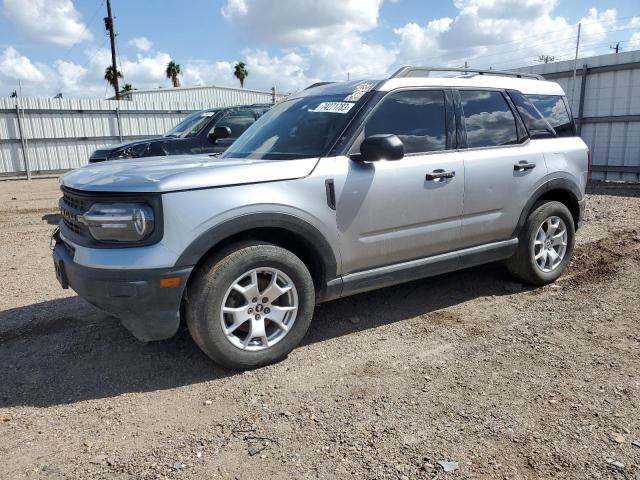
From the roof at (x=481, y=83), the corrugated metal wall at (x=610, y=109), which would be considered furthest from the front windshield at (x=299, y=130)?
the corrugated metal wall at (x=610, y=109)

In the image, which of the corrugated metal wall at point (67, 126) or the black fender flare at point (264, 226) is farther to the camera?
the corrugated metal wall at point (67, 126)

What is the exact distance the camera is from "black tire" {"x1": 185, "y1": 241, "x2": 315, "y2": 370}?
3242mm

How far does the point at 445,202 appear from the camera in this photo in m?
4.14

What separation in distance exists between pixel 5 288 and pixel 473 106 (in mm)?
4916

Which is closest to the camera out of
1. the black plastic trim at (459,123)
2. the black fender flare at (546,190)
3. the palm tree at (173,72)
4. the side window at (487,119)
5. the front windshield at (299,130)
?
the front windshield at (299,130)

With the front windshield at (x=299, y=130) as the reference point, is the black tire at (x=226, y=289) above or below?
below

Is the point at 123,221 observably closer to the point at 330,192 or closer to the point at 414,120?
the point at 330,192

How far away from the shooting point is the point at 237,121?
949 centimetres

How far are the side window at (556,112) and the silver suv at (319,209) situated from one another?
0.06 ft

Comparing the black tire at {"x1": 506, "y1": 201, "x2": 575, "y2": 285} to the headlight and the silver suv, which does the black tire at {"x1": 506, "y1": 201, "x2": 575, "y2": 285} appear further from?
the headlight

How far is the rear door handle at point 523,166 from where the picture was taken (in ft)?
15.0

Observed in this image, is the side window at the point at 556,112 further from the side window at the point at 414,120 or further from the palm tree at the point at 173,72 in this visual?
the palm tree at the point at 173,72

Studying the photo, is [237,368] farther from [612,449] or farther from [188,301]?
[612,449]

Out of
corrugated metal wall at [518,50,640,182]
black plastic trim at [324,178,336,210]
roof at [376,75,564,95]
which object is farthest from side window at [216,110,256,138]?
corrugated metal wall at [518,50,640,182]
